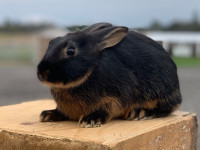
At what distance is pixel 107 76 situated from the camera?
2.72 metres

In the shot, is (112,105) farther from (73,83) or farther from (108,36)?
(108,36)

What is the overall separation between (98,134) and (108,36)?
711 millimetres

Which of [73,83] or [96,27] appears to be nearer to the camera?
[73,83]

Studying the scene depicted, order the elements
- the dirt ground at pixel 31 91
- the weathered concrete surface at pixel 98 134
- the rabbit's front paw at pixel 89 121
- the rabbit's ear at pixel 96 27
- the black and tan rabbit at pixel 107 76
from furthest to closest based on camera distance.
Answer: the dirt ground at pixel 31 91 < the rabbit's ear at pixel 96 27 < the rabbit's front paw at pixel 89 121 < the black and tan rabbit at pixel 107 76 < the weathered concrete surface at pixel 98 134

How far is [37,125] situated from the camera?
2836 millimetres

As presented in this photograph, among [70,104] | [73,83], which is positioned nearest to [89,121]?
[70,104]

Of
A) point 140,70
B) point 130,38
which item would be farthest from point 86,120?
point 130,38

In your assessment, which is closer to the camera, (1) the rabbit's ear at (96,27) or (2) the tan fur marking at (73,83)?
(2) the tan fur marking at (73,83)

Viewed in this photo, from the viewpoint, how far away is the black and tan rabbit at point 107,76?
257cm

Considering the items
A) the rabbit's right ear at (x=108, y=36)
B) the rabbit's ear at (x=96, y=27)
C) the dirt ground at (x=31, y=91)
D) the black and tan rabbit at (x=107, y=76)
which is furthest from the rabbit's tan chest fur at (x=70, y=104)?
the dirt ground at (x=31, y=91)

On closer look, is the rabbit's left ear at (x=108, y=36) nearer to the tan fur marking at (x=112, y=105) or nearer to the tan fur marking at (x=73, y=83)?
the tan fur marking at (x=73, y=83)

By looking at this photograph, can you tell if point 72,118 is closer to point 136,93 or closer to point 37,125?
point 37,125

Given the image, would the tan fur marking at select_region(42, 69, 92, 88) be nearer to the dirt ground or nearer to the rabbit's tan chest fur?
the rabbit's tan chest fur

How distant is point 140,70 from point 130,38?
0.28 m
